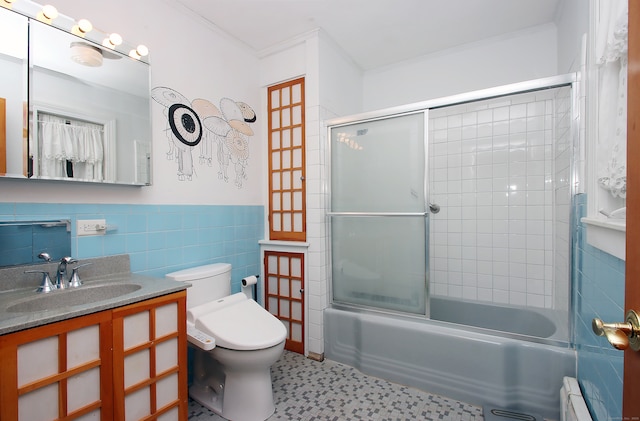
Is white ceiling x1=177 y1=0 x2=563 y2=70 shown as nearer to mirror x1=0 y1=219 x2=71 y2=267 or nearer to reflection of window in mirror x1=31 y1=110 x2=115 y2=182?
reflection of window in mirror x1=31 y1=110 x2=115 y2=182

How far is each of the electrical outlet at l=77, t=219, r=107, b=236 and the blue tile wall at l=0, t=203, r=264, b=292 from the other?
0.02 meters

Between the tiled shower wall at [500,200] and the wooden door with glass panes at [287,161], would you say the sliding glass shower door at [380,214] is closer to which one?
the wooden door with glass panes at [287,161]

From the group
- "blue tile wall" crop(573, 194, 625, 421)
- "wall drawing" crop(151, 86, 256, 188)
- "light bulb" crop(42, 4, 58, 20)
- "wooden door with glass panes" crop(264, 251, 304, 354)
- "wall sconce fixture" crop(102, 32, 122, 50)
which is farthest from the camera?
"wooden door with glass panes" crop(264, 251, 304, 354)

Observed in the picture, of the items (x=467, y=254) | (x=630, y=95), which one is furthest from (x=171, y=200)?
(x=467, y=254)

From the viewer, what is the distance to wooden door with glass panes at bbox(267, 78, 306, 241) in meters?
2.40

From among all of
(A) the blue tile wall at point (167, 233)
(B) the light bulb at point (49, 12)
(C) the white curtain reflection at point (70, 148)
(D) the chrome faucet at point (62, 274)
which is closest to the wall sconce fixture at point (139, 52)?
(B) the light bulb at point (49, 12)

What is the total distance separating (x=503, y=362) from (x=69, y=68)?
279 centimetres

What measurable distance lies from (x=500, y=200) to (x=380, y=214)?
Result: 3.71ft

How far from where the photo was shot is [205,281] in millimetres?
1819

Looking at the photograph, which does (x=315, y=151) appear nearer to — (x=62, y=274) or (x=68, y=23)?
(x=68, y=23)

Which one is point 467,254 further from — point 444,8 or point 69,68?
point 69,68

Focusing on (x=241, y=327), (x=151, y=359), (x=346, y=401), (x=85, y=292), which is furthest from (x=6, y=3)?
(x=346, y=401)

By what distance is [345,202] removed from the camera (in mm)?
2352

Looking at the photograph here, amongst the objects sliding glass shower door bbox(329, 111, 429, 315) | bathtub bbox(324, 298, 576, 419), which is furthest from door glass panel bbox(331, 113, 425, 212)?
bathtub bbox(324, 298, 576, 419)
